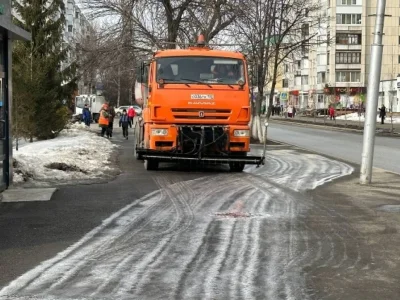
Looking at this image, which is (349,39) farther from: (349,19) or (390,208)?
(390,208)

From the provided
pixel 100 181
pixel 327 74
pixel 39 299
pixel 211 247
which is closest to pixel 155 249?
pixel 211 247

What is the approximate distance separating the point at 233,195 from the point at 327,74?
87481mm

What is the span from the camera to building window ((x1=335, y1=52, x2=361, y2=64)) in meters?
94.1

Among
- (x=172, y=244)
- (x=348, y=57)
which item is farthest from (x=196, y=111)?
(x=348, y=57)

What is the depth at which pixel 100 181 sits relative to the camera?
13508mm

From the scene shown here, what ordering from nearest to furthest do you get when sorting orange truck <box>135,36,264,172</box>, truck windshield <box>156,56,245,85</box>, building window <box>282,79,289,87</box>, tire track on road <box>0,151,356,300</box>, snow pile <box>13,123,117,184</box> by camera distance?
1. tire track on road <box>0,151,356,300</box>
2. snow pile <box>13,123,117,184</box>
3. orange truck <box>135,36,264,172</box>
4. truck windshield <box>156,56,245,85</box>
5. building window <box>282,79,289,87</box>

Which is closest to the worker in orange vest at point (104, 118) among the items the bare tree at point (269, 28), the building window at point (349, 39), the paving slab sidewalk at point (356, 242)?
the bare tree at point (269, 28)

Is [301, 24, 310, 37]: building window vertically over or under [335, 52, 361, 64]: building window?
under

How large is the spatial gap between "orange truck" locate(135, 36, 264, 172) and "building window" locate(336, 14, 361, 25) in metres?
82.6

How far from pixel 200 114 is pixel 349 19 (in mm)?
84392

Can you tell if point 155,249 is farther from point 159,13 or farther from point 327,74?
point 327,74

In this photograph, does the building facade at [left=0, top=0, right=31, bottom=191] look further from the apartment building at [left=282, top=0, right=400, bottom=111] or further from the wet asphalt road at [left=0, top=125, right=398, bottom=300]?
the apartment building at [left=282, top=0, right=400, bottom=111]

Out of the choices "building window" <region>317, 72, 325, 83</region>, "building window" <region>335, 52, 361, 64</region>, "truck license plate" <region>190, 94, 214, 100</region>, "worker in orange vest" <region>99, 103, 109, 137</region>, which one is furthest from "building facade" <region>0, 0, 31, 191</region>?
"building window" <region>317, 72, 325, 83</region>

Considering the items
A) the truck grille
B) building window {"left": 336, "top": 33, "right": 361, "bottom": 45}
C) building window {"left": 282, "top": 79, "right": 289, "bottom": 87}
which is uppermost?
building window {"left": 336, "top": 33, "right": 361, "bottom": 45}
